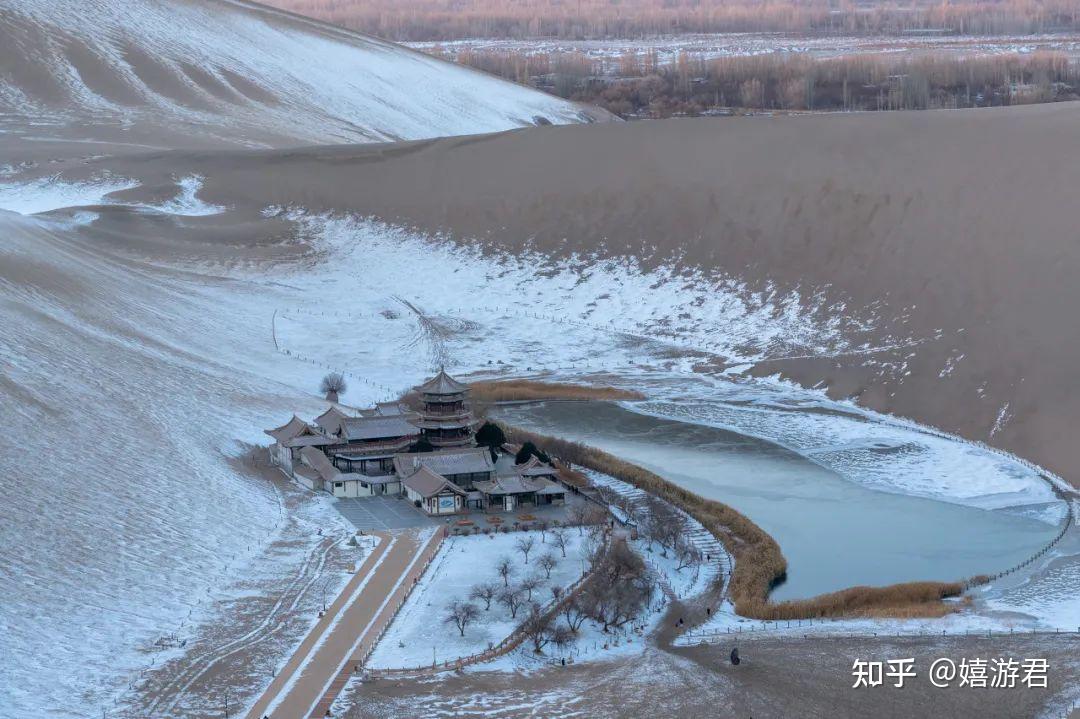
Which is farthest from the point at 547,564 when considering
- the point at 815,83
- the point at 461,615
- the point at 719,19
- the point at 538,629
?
the point at 719,19

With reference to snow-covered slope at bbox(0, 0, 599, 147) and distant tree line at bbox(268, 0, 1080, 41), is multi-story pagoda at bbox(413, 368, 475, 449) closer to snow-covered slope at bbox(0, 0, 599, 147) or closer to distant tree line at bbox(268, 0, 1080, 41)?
snow-covered slope at bbox(0, 0, 599, 147)

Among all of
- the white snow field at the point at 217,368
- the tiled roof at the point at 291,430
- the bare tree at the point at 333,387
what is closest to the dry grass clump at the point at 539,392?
the white snow field at the point at 217,368

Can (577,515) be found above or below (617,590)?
below

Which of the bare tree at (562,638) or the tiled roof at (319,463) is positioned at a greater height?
the bare tree at (562,638)

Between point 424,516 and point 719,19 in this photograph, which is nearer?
point 424,516

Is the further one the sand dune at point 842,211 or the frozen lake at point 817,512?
the sand dune at point 842,211

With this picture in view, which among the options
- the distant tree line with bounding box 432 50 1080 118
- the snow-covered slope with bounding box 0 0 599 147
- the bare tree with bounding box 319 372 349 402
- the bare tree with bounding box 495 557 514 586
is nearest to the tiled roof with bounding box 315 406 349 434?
the bare tree with bounding box 319 372 349 402

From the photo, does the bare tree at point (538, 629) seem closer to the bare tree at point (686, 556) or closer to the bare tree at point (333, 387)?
the bare tree at point (686, 556)

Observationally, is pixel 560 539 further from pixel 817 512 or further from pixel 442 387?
pixel 442 387
